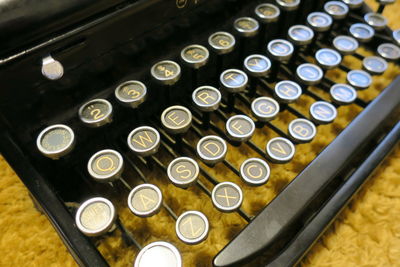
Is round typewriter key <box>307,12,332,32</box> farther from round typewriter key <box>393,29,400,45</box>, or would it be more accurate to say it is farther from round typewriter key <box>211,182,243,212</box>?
round typewriter key <box>211,182,243,212</box>

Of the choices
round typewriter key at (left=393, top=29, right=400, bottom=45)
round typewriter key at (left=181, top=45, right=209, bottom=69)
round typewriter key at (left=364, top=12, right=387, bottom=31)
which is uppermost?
round typewriter key at (left=181, top=45, right=209, bottom=69)

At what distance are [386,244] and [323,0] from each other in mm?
884

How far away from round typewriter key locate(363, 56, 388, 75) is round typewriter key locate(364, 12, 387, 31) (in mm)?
146

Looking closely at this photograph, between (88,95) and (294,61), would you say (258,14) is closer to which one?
(294,61)

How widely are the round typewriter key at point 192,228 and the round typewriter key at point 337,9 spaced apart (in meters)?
0.84

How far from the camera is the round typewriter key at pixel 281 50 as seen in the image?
1100mm

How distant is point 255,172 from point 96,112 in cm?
42

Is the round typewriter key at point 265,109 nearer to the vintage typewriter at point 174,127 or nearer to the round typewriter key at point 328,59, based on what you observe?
the vintage typewriter at point 174,127

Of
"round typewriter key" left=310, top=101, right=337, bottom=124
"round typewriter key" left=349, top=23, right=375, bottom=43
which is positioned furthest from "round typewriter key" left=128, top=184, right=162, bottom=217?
"round typewriter key" left=349, top=23, right=375, bottom=43

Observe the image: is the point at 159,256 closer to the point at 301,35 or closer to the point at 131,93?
the point at 131,93

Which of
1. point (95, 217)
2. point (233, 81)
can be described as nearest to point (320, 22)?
point (233, 81)

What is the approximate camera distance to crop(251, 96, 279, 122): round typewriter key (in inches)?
39.6

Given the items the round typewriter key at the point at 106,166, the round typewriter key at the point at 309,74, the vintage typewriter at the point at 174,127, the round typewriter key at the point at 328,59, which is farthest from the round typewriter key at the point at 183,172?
the round typewriter key at the point at 328,59

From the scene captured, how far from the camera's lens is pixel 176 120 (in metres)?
0.94
